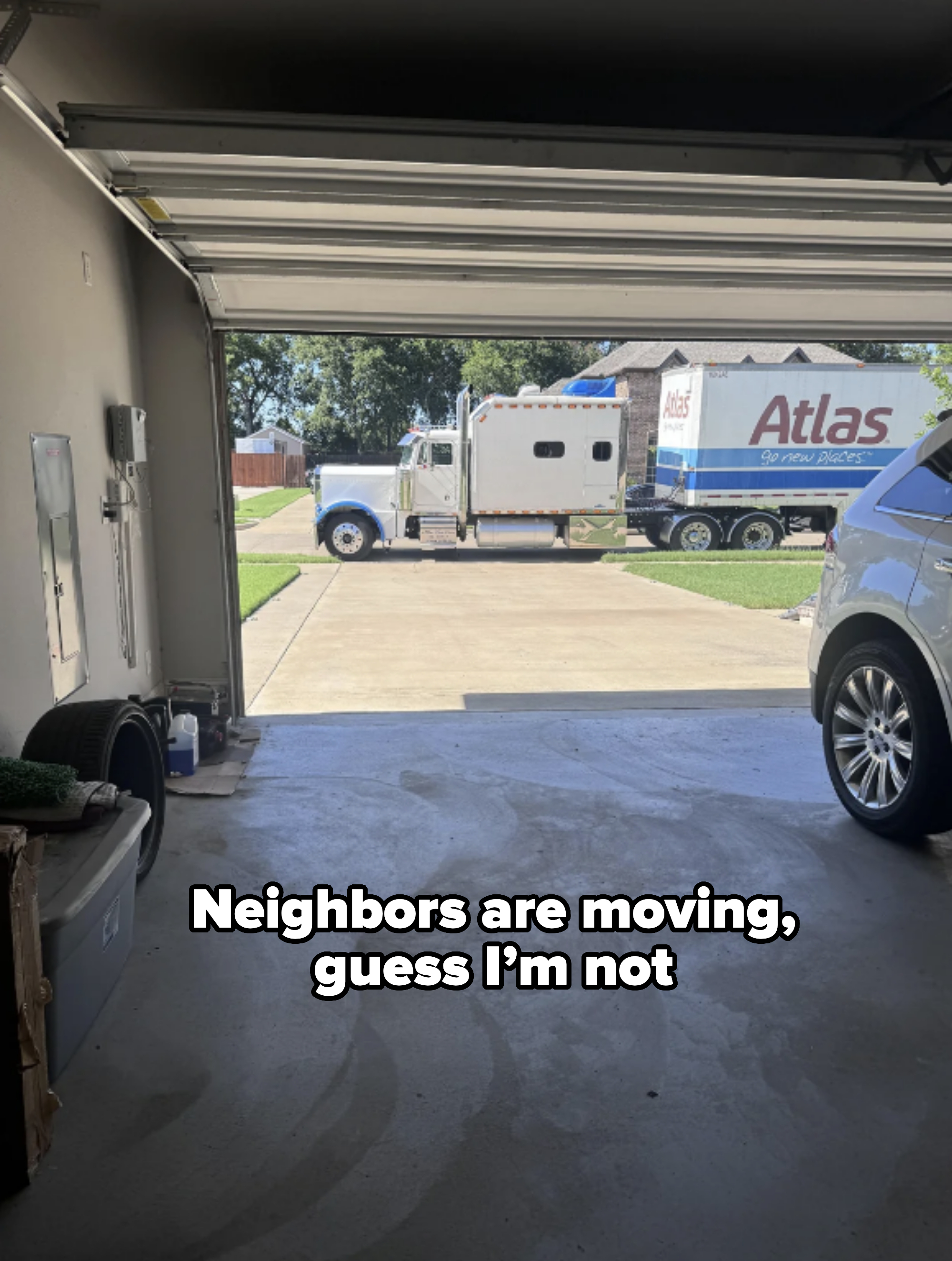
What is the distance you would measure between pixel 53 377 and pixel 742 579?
1224cm

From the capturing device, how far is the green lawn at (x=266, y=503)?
2560cm

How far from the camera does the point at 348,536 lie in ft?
57.0

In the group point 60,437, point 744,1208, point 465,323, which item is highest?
point 465,323

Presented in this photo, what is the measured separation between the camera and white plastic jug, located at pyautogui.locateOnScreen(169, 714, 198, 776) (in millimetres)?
4957

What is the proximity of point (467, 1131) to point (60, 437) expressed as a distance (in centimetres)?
333

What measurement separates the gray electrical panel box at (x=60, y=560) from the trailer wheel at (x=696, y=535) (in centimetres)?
1555

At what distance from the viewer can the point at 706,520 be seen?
725 inches

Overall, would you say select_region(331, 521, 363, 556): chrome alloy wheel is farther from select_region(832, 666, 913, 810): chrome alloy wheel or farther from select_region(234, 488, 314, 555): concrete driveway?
select_region(832, 666, 913, 810): chrome alloy wheel

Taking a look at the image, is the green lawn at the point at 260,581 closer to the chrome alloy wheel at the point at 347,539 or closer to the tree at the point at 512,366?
the chrome alloy wheel at the point at 347,539

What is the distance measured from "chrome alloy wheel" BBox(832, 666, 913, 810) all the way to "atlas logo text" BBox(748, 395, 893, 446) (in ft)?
47.0

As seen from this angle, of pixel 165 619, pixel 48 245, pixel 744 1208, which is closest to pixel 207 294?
pixel 48 245

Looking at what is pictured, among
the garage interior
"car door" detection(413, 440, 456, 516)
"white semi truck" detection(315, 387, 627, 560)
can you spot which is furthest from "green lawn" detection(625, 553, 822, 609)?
the garage interior

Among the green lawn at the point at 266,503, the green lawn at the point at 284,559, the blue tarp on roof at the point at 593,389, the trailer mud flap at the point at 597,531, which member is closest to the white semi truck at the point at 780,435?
the trailer mud flap at the point at 597,531

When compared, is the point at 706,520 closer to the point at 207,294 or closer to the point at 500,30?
the point at 207,294
